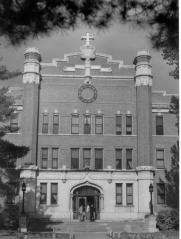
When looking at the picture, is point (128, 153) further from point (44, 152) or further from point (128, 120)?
point (44, 152)

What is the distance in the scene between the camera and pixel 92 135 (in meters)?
28.9

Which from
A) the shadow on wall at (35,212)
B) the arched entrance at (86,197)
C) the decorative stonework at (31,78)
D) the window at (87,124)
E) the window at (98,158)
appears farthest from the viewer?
the window at (87,124)

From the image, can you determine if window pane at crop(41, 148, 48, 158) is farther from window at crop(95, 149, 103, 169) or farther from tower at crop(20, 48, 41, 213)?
window at crop(95, 149, 103, 169)

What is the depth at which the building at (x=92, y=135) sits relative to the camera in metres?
27.8

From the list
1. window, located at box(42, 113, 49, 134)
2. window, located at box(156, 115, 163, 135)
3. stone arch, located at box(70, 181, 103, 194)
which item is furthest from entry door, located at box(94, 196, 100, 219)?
window, located at box(156, 115, 163, 135)

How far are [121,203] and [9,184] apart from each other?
316 inches

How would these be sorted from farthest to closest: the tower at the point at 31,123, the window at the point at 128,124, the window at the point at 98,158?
the window at the point at 128,124 < the window at the point at 98,158 < the tower at the point at 31,123

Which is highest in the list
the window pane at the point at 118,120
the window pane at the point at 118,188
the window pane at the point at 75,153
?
the window pane at the point at 118,120

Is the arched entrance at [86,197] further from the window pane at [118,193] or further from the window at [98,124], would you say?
the window at [98,124]

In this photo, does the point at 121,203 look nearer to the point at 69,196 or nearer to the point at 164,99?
the point at 69,196

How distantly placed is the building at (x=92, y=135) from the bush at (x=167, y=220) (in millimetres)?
2640

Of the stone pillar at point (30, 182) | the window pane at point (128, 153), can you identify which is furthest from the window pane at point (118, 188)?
the stone pillar at point (30, 182)

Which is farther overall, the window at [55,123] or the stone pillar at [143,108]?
the window at [55,123]

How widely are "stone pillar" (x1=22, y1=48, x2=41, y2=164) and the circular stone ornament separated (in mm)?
3001
